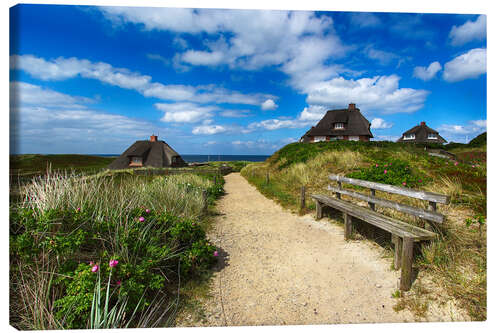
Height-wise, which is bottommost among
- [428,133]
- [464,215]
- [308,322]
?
[308,322]

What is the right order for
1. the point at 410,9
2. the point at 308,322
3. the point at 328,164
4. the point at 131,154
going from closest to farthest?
the point at 308,322 → the point at 410,9 → the point at 328,164 → the point at 131,154

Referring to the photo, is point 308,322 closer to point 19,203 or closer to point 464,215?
point 19,203

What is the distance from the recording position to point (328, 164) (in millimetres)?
10859

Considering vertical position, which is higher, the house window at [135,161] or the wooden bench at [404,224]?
the house window at [135,161]

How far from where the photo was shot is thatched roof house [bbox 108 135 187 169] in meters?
27.5

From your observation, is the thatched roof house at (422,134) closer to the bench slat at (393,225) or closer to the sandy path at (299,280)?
the bench slat at (393,225)

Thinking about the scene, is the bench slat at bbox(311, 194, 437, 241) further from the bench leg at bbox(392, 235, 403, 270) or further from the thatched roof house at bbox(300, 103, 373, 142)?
the thatched roof house at bbox(300, 103, 373, 142)

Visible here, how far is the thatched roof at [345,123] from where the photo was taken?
100ft

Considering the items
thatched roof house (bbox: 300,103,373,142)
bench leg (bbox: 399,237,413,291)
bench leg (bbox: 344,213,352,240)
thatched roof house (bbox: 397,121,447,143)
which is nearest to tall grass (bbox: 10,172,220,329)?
bench leg (bbox: 399,237,413,291)

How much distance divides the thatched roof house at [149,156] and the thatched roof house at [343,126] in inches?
848

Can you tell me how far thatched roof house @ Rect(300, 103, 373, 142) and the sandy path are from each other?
2853 cm

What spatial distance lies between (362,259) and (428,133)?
157 feet

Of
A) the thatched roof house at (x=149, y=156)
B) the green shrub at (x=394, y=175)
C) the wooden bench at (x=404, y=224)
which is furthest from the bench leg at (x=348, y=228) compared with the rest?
the thatched roof house at (x=149, y=156)
